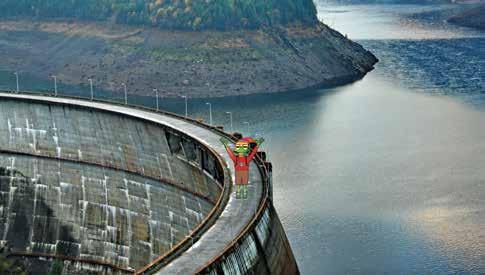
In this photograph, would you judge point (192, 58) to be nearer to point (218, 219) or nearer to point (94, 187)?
point (94, 187)

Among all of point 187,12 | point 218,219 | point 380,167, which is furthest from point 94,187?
point 187,12

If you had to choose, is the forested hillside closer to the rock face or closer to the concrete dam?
the rock face

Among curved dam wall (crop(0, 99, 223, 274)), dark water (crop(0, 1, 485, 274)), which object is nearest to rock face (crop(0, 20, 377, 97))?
dark water (crop(0, 1, 485, 274))

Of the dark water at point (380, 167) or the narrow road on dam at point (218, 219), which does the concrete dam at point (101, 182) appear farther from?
the dark water at point (380, 167)

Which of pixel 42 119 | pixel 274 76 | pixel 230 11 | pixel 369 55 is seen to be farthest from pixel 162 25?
pixel 42 119

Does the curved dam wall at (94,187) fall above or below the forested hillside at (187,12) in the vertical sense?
above

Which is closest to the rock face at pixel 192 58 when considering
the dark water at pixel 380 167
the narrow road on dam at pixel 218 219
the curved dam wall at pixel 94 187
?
the dark water at pixel 380 167

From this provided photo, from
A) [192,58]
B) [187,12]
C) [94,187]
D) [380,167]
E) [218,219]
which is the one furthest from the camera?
[187,12]

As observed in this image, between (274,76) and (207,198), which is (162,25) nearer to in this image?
(274,76)
